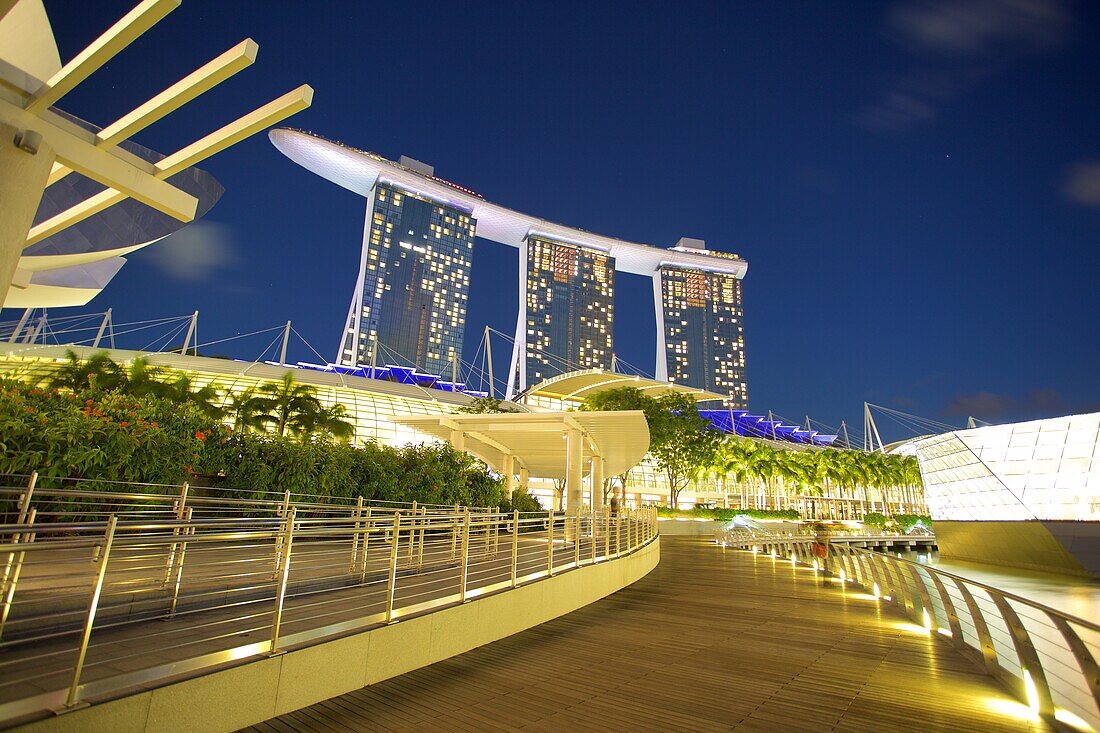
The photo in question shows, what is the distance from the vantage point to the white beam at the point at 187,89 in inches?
321

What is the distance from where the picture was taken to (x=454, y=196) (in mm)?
132250

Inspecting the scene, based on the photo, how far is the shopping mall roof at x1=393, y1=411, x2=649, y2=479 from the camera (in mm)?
19000

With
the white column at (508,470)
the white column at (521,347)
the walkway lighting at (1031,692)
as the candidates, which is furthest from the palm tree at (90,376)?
the white column at (521,347)

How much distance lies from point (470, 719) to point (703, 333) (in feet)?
579

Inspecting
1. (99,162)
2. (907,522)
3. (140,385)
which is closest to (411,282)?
(907,522)

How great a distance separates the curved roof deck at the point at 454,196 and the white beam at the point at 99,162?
375 ft

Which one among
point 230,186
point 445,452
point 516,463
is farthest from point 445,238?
point 445,452

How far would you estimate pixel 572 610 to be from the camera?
9375 millimetres

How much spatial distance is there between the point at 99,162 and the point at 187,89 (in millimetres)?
1825

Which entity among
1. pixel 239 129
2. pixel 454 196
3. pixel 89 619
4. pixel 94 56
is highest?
pixel 454 196

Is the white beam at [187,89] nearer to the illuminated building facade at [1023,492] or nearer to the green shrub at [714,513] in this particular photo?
the illuminated building facade at [1023,492]

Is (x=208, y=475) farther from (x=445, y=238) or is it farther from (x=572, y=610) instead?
(x=445, y=238)

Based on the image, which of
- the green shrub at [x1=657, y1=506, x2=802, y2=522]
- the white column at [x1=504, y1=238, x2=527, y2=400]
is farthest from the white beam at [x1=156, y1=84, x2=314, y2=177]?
the white column at [x1=504, y1=238, x2=527, y2=400]

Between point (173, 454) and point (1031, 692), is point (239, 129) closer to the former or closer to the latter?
point (173, 454)
